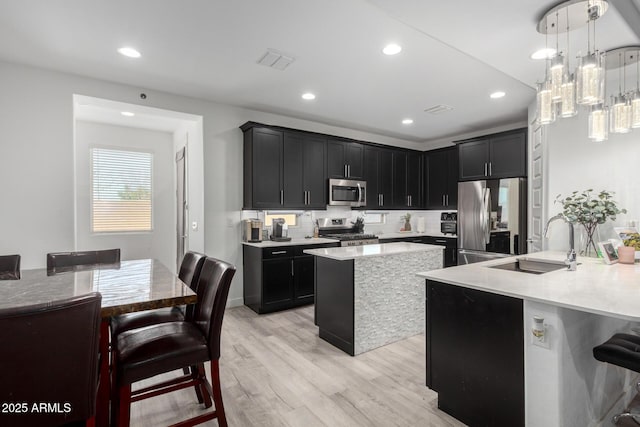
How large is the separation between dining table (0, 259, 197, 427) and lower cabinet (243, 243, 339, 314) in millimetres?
1834

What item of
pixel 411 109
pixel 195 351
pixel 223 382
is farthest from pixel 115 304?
pixel 411 109

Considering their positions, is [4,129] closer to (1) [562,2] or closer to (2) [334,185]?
(2) [334,185]

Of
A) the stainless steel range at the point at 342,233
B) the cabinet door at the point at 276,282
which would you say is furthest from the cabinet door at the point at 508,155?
the cabinet door at the point at 276,282

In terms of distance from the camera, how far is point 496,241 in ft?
15.0

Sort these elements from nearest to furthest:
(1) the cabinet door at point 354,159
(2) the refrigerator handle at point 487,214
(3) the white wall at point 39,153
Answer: (3) the white wall at point 39,153 → (2) the refrigerator handle at point 487,214 → (1) the cabinet door at point 354,159

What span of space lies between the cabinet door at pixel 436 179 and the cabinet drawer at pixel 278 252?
3.31m

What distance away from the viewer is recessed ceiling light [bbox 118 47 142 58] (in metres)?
2.80

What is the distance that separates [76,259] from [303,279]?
99.2 inches

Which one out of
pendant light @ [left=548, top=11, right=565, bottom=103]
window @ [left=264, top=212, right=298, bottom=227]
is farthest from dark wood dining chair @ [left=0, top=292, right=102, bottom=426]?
window @ [left=264, top=212, right=298, bottom=227]

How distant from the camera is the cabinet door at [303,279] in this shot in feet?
14.0

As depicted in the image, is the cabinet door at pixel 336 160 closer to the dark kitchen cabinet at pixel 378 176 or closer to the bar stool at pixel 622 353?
the dark kitchen cabinet at pixel 378 176

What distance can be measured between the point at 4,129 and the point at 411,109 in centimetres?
465

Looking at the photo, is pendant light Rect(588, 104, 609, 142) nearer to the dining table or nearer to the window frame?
the dining table

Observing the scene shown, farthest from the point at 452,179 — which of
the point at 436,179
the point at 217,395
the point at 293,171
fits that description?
the point at 217,395
